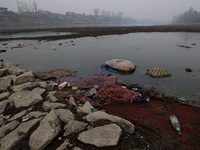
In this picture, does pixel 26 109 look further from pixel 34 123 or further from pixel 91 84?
pixel 91 84

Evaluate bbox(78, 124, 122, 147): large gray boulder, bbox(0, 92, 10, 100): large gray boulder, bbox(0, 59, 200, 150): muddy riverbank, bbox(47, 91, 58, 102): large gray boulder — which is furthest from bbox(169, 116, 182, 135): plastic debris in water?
bbox(0, 92, 10, 100): large gray boulder

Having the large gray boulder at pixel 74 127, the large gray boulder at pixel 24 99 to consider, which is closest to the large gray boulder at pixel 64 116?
the large gray boulder at pixel 74 127

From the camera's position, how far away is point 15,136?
95.7 inches

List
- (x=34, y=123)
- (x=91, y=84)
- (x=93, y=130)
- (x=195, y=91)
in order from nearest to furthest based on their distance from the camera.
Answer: (x=93, y=130), (x=34, y=123), (x=195, y=91), (x=91, y=84)

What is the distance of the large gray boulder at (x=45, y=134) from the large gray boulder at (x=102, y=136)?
21.9 inches

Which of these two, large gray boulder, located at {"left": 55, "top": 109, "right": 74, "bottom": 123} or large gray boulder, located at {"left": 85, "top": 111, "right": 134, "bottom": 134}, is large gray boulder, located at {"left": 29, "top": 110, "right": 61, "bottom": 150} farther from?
large gray boulder, located at {"left": 85, "top": 111, "right": 134, "bottom": 134}

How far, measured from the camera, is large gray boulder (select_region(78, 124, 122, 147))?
86.3 inches

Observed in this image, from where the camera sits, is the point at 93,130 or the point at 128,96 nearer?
the point at 93,130

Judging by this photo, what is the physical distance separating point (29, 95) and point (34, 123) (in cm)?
165

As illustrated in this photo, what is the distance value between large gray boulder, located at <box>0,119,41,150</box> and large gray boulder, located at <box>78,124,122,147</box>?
123 cm

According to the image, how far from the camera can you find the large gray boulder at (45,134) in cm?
214

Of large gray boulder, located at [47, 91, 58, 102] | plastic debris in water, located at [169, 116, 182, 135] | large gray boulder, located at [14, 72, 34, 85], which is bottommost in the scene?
plastic debris in water, located at [169, 116, 182, 135]

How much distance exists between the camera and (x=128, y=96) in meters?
4.25

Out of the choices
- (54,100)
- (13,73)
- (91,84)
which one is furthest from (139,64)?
(13,73)
